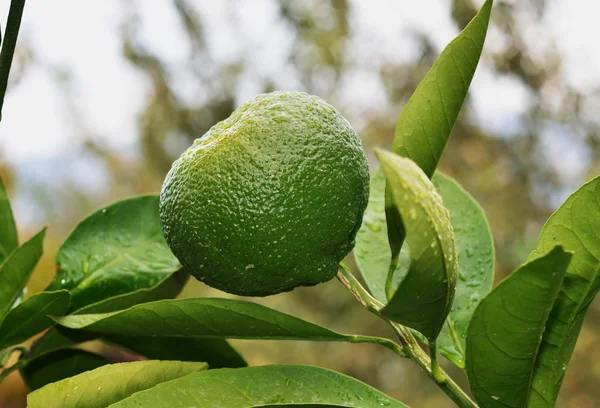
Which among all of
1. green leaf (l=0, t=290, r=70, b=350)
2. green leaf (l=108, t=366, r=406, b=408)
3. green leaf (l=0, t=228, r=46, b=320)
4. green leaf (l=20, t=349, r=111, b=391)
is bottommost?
green leaf (l=20, t=349, r=111, b=391)

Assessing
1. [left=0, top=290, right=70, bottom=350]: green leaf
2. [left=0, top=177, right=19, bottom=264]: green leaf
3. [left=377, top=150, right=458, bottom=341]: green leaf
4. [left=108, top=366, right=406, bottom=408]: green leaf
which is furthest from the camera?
Answer: [left=0, top=177, right=19, bottom=264]: green leaf

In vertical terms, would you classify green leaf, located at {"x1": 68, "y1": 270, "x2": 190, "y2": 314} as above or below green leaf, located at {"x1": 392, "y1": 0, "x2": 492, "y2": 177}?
below

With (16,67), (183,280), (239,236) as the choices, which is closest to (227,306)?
(239,236)

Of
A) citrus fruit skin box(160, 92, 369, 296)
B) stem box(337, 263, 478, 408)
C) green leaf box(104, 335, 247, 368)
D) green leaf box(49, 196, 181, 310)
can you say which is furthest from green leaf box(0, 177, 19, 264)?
stem box(337, 263, 478, 408)

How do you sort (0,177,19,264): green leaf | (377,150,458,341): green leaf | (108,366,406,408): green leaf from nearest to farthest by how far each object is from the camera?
(377,150,458,341): green leaf
(108,366,406,408): green leaf
(0,177,19,264): green leaf

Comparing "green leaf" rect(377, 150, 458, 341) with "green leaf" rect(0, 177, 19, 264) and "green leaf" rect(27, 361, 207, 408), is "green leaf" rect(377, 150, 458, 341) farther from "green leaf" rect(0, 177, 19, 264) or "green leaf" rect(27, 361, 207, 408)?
"green leaf" rect(0, 177, 19, 264)

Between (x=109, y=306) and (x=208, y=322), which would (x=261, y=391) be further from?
(x=109, y=306)

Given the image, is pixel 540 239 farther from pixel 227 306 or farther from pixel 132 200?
pixel 132 200

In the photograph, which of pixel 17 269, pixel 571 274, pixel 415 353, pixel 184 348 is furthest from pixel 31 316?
pixel 571 274
